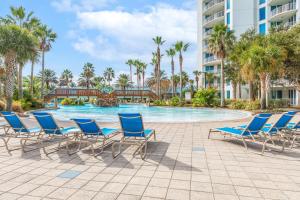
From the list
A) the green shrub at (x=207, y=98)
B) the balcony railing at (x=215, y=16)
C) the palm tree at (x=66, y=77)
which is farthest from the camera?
the palm tree at (x=66, y=77)

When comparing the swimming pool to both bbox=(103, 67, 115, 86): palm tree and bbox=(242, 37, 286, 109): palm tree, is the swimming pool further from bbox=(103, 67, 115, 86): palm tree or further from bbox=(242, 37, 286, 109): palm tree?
bbox=(103, 67, 115, 86): palm tree

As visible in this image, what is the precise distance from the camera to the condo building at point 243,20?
34406mm

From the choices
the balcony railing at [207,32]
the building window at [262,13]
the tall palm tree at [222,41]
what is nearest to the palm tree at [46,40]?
the tall palm tree at [222,41]

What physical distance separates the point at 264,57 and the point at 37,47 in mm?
21526

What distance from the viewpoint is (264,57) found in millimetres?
21875

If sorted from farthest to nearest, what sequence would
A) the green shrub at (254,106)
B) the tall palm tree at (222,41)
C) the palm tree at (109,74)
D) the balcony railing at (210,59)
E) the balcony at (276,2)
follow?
the palm tree at (109,74) → the balcony railing at (210,59) → the balcony at (276,2) → the tall palm tree at (222,41) → the green shrub at (254,106)

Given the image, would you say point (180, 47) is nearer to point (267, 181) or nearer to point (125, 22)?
point (125, 22)

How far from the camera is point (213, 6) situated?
4459 cm

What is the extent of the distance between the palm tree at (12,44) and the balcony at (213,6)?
3638 cm

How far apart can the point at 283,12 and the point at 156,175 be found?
130 feet

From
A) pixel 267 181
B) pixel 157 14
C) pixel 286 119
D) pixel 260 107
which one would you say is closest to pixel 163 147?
pixel 267 181

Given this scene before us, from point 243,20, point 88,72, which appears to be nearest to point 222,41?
point 243,20

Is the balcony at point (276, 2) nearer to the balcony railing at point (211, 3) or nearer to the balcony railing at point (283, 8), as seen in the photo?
the balcony railing at point (283, 8)

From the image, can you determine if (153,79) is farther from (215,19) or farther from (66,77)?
(215,19)
